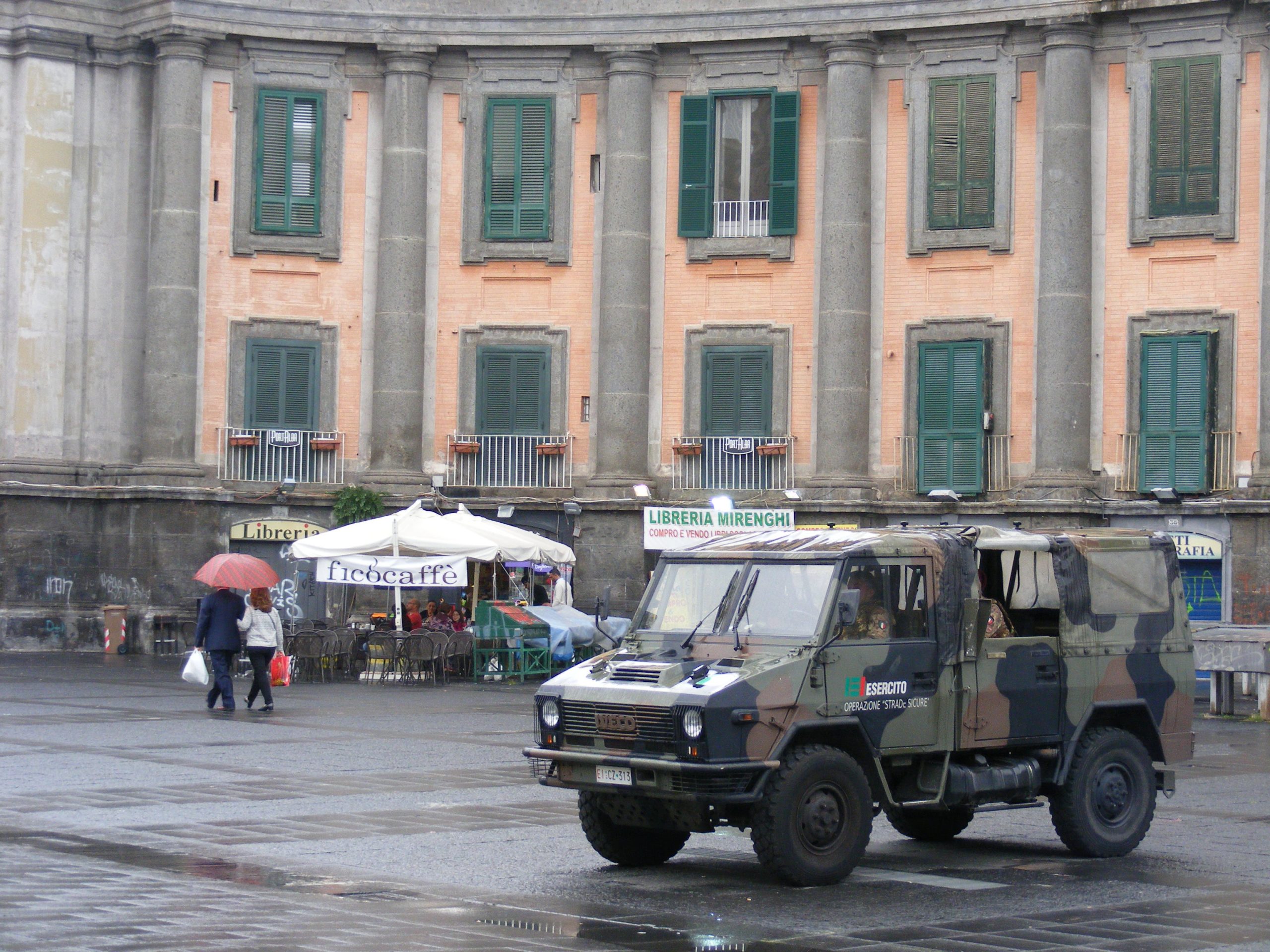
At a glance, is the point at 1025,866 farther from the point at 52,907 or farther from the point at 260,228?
the point at 260,228

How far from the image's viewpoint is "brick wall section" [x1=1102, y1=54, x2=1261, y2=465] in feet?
102

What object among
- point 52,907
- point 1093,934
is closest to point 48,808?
point 52,907

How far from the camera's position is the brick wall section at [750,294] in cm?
3378

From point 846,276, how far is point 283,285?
408 inches

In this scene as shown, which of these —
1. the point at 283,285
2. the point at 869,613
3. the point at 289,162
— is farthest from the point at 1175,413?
the point at 869,613

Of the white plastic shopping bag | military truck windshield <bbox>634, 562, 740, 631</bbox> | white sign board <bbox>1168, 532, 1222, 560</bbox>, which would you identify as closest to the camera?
military truck windshield <bbox>634, 562, 740, 631</bbox>

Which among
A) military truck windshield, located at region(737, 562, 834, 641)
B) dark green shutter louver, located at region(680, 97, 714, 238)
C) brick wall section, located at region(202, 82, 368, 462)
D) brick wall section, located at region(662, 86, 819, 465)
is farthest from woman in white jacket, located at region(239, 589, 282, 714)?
dark green shutter louver, located at region(680, 97, 714, 238)

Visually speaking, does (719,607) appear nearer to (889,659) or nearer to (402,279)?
(889,659)

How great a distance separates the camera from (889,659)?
37.7 ft

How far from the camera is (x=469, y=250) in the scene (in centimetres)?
3488

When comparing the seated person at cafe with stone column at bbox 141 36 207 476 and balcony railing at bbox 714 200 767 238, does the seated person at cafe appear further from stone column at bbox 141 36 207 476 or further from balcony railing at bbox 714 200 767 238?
stone column at bbox 141 36 207 476

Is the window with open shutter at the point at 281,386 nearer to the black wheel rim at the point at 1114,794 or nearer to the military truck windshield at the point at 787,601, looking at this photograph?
the military truck windshield at the point at 787,601

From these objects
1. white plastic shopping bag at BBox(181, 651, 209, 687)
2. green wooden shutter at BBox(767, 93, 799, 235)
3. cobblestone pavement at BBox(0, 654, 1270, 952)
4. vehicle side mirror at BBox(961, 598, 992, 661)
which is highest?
green wooden shutter at BBox(767, 93, 799, 235)

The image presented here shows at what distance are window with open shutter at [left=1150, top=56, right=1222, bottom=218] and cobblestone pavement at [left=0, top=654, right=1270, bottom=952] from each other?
15496 mm
